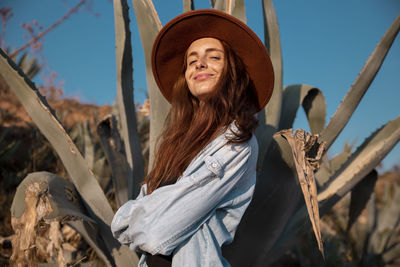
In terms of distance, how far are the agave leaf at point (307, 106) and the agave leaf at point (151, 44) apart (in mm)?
684

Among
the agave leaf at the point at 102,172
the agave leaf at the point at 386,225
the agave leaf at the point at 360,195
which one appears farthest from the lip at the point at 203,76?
the agave leaf at the point at 386,225

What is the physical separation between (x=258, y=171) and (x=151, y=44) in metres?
0.89

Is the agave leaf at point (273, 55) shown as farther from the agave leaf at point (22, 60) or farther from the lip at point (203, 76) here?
the agave leaf at point (22, 60)

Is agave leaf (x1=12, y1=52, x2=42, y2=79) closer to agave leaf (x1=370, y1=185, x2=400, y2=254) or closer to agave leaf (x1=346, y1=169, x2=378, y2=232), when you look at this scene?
agave leaf (x1=346, y1=169, x2=378, y2=232)

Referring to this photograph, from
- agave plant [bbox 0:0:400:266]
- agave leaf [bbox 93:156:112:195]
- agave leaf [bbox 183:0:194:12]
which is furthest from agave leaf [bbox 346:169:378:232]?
agave leaf [bbox 93:156:112:195]

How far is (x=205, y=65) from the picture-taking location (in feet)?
3.97

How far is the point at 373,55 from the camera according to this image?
1521 millimetres

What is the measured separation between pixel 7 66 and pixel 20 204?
657mm

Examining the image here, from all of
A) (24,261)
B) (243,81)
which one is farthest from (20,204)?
(243,81)

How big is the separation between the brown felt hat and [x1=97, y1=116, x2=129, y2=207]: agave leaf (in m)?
0.41

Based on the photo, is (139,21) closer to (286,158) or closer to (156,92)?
(156,92)

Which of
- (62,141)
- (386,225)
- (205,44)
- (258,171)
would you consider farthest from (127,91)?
(386,225)

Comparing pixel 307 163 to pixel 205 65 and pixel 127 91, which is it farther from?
pixel 127 91

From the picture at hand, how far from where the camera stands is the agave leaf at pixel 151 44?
5.30 ft
